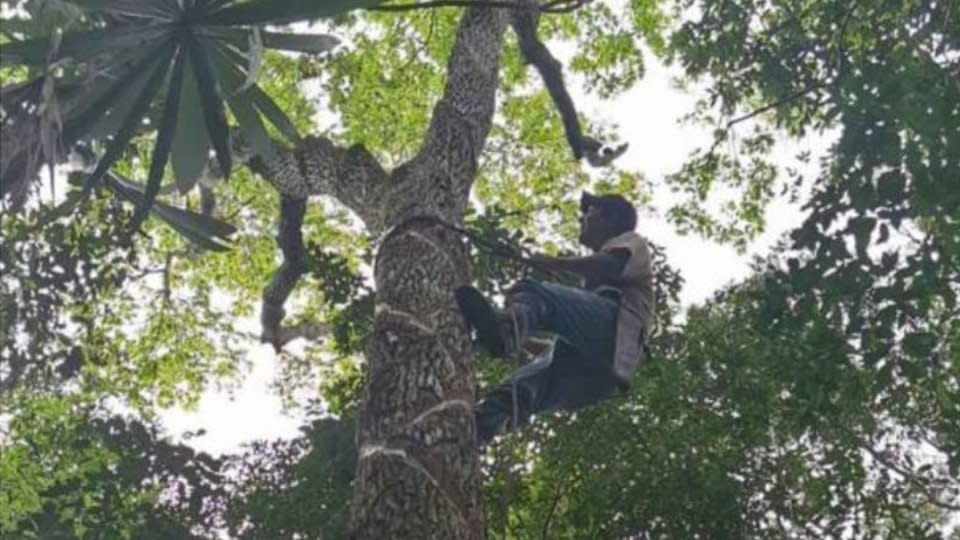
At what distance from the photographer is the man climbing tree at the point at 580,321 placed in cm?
379

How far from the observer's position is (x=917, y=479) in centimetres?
836

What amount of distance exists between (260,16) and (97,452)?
218 inches

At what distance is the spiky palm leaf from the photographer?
3852 millimetres

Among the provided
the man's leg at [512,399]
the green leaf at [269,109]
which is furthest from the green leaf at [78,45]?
the man's leg at [512,399]

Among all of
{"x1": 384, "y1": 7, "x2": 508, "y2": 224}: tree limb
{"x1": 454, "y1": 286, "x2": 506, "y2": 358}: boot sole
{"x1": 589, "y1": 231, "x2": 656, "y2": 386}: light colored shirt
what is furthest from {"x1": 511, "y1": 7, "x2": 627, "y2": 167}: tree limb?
{"x1": 454, "y1": 286, "x2": 506, "y2": 358}: boot sole

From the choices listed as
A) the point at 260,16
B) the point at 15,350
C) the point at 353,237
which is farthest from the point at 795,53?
the point at 353,237

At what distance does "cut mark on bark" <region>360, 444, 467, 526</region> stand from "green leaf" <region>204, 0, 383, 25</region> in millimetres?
1571

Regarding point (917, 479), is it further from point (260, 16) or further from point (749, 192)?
point (260, 16)

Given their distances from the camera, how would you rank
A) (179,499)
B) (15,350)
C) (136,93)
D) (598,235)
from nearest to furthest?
(136,93) < (598,235) < (15,350) < (179,499)

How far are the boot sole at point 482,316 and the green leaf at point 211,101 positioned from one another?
1188mm

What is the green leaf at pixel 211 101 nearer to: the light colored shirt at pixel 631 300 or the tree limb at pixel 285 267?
the light colored shirt at pixel 631 300

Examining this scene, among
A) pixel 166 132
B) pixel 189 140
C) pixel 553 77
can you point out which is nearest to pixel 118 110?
pixel 189 140

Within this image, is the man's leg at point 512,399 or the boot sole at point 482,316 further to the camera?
the man's leg at point 512,399

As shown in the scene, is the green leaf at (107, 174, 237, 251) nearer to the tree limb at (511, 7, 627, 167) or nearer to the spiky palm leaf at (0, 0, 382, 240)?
the spiky palm leaf at (0, 0, 382, 240)
